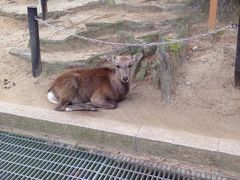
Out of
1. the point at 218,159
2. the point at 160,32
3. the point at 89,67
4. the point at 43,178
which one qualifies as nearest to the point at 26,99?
the point at 89,67

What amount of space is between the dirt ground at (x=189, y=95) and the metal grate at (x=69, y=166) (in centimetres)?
82

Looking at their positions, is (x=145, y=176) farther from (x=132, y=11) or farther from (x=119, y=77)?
(x=132, y=11)

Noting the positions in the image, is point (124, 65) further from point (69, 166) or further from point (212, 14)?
point (212, 14)

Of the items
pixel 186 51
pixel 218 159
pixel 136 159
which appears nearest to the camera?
pixel 218 159

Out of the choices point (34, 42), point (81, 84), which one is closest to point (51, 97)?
point (81, 84)

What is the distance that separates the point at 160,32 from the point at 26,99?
8.05 feet

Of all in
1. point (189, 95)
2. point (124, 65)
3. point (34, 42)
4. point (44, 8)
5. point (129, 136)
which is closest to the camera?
point (129, 136)

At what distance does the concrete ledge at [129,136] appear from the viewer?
362 cm

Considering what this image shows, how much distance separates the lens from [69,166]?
381cm

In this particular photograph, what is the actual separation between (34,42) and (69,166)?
8.82ft

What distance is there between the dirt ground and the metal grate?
32.3 inches

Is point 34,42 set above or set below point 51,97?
above

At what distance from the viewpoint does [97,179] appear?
362cm

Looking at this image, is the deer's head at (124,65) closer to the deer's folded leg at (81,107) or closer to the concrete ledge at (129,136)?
the deer's folded leg at (81,107)
